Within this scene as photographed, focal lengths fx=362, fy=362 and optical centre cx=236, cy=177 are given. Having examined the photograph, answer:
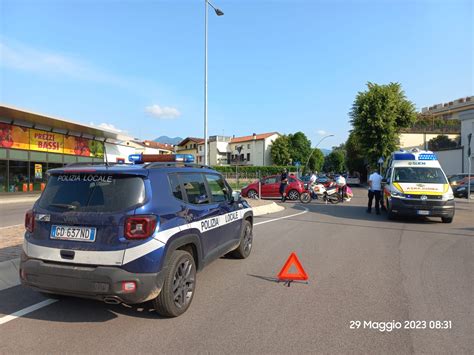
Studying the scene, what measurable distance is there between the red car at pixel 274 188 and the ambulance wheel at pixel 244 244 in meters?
13.8

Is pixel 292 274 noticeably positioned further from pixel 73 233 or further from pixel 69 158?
pixel 69 158

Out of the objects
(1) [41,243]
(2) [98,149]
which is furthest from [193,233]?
(2) [98,149]

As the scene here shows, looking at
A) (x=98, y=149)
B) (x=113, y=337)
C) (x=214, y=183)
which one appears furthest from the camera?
(x=98, y=149)

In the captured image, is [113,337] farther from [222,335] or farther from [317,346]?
[317,346]

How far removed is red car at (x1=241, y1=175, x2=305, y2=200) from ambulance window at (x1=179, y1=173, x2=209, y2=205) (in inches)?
620

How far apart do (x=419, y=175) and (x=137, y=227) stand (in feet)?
37.2

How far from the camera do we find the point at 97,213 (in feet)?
12.3

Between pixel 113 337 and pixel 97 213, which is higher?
pixel 97 213

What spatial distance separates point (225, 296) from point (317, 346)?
1.64m

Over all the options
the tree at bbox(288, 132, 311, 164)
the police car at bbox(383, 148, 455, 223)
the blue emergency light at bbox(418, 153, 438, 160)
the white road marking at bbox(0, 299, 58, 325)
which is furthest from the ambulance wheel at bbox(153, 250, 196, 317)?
Result: the tree at bbox(288, 132, 311, 164)

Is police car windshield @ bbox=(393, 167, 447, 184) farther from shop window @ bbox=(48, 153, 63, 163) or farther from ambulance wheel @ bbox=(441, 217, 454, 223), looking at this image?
shop window @ bbox=(48, 153, 63, 163)

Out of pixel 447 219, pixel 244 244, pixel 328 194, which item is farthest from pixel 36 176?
pixel 447 219

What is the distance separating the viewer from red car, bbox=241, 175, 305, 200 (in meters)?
20.9

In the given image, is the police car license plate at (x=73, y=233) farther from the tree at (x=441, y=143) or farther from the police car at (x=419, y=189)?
the tree at (x=441, y=143)
